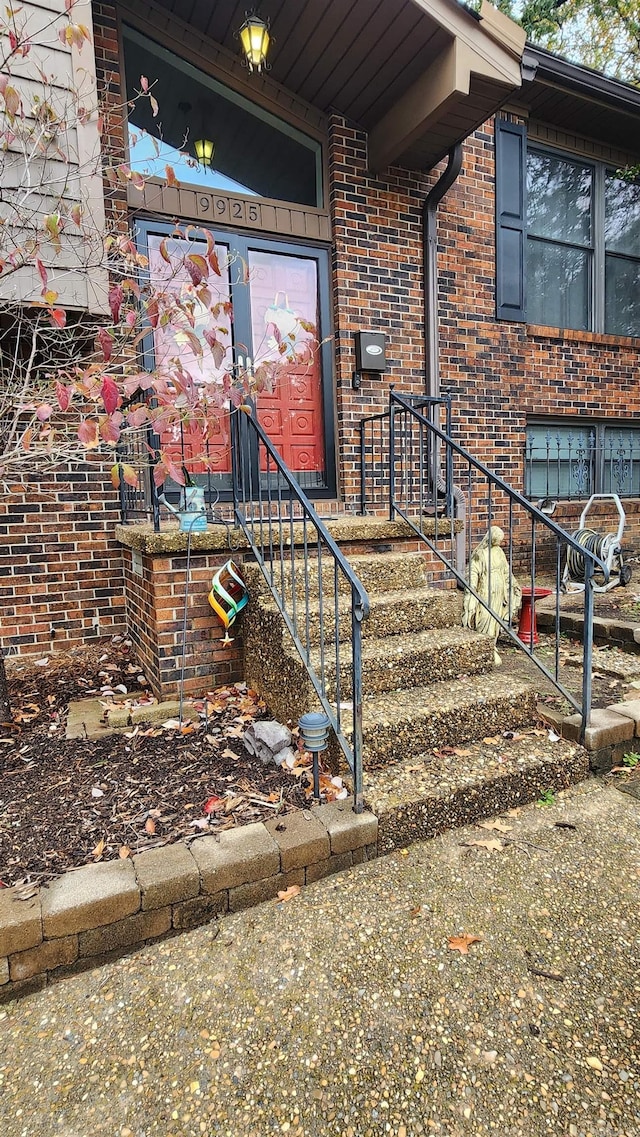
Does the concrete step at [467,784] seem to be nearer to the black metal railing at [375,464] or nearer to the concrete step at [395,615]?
the concrete step at [395,615]

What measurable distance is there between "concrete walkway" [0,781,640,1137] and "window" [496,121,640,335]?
17.5 ft

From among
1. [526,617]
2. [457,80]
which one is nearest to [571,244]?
[457,80]

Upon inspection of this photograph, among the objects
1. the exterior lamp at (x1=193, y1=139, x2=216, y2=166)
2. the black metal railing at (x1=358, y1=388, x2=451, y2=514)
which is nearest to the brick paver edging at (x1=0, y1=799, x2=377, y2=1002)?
the black metal railing at (x1=358, y1=388, x2=451, y2=514)

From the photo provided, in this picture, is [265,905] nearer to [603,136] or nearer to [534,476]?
[534,476]

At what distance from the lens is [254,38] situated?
4.07 m

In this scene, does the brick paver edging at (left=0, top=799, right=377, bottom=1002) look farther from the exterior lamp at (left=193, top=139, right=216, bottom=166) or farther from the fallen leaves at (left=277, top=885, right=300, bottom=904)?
the exterior lamp at (left=193, top=139, right=216, bottom=166)

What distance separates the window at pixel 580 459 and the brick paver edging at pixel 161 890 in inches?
196

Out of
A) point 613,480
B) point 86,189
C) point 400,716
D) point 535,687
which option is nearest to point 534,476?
point 613,480

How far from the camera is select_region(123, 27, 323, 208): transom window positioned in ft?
14.1

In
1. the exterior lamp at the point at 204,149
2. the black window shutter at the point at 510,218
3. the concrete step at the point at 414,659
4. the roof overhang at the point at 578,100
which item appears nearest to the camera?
the concrete step at the point at 414,659

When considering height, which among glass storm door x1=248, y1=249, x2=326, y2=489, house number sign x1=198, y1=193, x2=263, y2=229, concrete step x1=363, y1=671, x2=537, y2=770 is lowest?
concrete step x1=363, y1=671, x2=537, y2=770

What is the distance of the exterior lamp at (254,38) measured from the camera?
13.3 ft

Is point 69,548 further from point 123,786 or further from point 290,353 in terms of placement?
point 290,353

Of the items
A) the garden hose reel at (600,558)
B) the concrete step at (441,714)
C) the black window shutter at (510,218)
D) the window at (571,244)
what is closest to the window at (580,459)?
the garden hose reel at (600,558)
